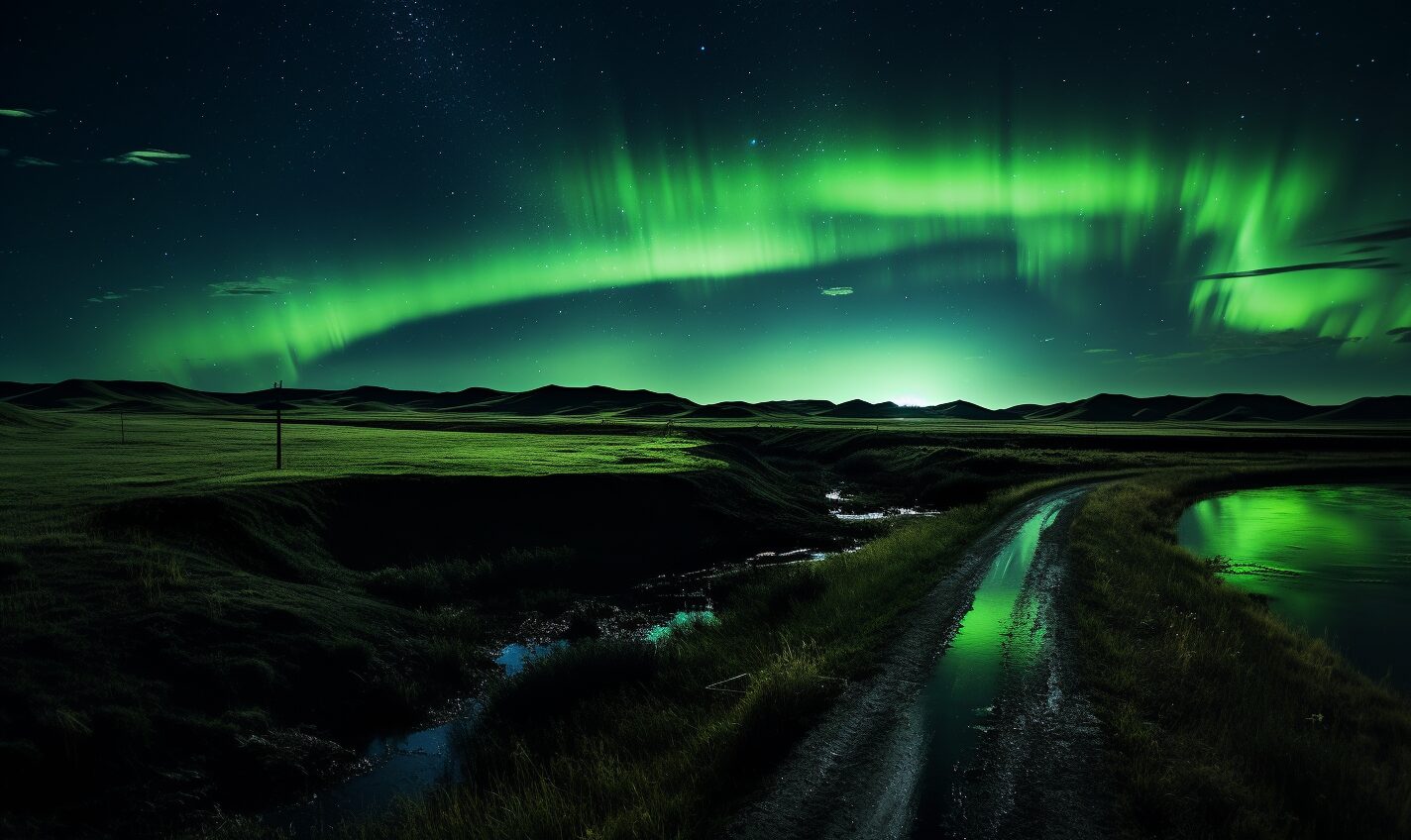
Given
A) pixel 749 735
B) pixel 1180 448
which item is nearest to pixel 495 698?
pixel 749 735

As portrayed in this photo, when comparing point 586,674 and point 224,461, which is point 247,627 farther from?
point 224,461

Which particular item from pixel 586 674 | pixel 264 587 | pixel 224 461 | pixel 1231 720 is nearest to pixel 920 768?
pixel 1231 720

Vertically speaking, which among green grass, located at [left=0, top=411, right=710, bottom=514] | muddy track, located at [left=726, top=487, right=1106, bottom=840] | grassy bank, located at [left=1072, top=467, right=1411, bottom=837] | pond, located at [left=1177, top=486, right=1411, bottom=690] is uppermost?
green grass, located at [left=0, top=411, right=710, bottom=514]

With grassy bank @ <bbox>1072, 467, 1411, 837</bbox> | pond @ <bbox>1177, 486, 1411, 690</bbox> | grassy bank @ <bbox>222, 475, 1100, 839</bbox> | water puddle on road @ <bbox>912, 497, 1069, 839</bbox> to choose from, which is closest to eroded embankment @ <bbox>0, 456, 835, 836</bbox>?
grassy bank @ <bbox>222, 475, 1100, 839</bbox>

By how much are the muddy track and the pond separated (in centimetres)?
987

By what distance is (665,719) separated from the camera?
11.2 meters

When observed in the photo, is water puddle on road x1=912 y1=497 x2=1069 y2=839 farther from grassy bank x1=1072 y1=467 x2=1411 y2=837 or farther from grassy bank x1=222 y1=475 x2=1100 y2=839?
grassy bank x1=222 y1=475 x2=1100 y2=839

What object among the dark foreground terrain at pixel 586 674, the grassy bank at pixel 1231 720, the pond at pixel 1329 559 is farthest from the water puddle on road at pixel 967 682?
the pond at pixel 1329 559

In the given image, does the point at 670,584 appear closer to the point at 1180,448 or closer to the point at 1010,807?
the point at 1010,807

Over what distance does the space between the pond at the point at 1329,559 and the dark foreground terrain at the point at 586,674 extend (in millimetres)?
2154

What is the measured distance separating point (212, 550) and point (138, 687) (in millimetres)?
9641

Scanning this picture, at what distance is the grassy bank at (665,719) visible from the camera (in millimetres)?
8008

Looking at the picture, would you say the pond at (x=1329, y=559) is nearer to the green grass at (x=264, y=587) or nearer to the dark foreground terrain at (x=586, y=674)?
the dark foreground terrain at (x=586, y=674)

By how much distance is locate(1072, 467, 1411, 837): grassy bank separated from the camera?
7336mm
